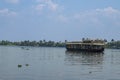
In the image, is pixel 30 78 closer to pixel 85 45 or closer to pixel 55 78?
pixel 55 78

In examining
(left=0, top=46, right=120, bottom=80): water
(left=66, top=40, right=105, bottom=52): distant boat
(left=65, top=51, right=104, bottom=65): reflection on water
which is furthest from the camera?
(left=66, top=40, right=105, bottom=52): distant boat

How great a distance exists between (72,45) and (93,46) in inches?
874

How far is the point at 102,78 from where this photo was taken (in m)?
46.2

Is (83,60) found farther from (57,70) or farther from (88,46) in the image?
(88,46)

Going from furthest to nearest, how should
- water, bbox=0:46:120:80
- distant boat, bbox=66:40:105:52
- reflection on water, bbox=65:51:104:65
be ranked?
distant boat, bbox=66:40:105:52 < reflection on water, bbox=65:51:104:65 < water, bbox=0:46:120:80

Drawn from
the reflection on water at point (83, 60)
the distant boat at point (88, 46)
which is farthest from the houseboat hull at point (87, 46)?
the reflection on water at point (83, 60)

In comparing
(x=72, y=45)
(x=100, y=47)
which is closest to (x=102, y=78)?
(x=100, y=47)

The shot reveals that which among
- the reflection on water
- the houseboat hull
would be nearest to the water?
the reflection on water

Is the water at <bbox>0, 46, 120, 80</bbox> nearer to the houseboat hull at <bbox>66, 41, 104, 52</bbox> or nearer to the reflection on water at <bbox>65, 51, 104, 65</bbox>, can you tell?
the reflection on water at <bbox>65, 51, 104, 65</bbox>

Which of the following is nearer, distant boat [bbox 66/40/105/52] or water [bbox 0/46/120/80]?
water [bbox 0/46/120/80]

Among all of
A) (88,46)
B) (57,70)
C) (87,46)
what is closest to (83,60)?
(57,70)

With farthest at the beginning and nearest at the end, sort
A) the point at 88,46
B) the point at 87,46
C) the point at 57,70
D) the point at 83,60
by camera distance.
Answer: the point at 87,46 → the point at 88,46 → the point at 83,60 → the point at 57,70

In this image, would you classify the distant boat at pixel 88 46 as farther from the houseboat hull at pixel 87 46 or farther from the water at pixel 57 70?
the water at pixel 57 70

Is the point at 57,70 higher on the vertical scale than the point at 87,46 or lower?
lower
